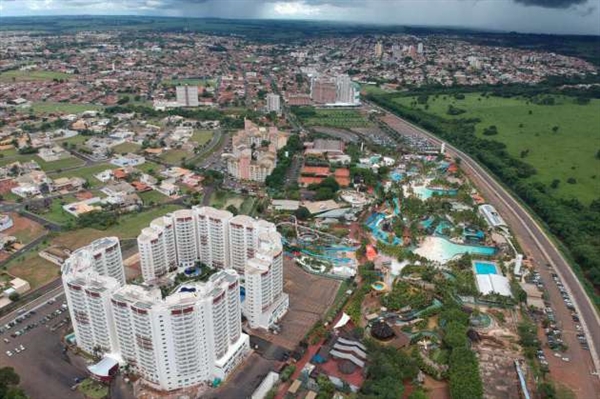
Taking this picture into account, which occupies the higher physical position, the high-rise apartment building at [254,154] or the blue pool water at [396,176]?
the high-rise apartment building at [254,154]

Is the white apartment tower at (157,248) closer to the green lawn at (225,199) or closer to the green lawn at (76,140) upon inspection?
the green lawn at (225,199)

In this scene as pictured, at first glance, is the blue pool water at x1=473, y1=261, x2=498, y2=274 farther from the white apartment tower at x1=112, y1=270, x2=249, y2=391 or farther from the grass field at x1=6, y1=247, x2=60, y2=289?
the grass field at x1=6, y1=247, x2=60, y2=289

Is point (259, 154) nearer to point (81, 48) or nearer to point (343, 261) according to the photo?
point (343, 261)

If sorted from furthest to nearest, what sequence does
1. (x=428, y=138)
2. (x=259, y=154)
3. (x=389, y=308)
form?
(x=428, y=138)
(x=259, y=154)
(x=389, y=308)

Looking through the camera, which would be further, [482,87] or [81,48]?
[81,48]

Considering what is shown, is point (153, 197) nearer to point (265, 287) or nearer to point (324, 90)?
point (265, 287)

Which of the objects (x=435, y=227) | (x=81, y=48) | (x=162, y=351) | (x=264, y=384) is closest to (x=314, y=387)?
(x=264, y=384)

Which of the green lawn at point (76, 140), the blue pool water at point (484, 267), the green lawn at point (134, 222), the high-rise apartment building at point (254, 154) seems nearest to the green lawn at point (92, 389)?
the green lawn at point (134, 222)
